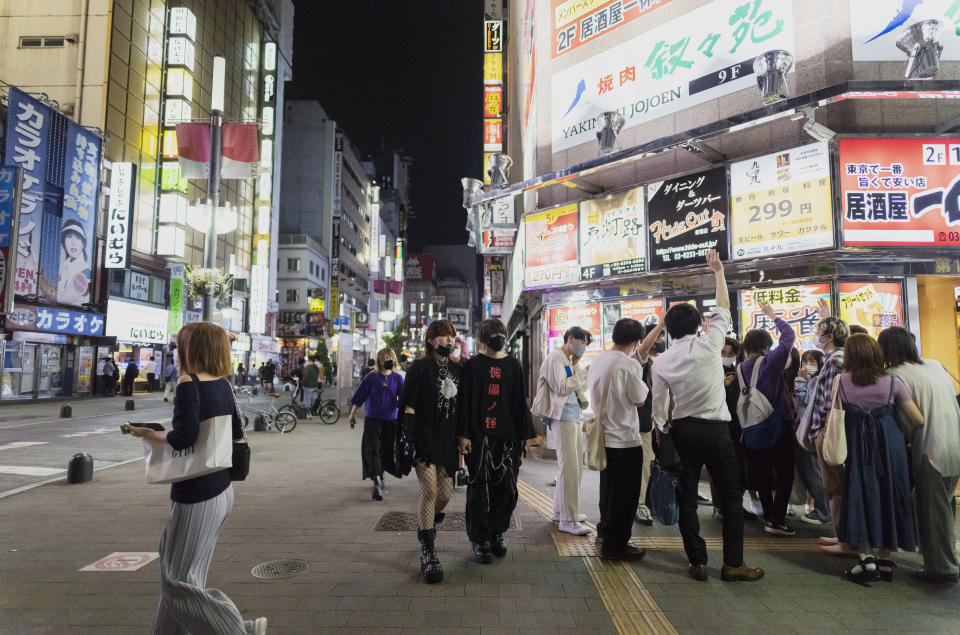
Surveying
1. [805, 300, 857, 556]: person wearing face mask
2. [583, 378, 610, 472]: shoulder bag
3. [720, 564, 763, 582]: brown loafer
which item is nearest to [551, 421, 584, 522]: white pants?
[583, 378, 610, 472]: shoulder bag

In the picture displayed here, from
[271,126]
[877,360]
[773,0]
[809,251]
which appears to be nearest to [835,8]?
[773,0]

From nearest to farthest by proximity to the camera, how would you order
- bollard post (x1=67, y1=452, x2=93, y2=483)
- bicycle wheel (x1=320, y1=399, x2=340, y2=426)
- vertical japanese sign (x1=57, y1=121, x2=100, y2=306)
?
1. bollard post (x1=67, y1=452, x2=93, y2=483)
2. bicycle wheel (x1=320, y1=399, x2=340, y2=426)
3. vertical japanese sign (x1=57, y1=121, x2=100, y2=306)

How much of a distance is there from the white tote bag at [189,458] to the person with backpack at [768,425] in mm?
→ 4847

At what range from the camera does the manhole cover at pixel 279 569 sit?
4.34 metres

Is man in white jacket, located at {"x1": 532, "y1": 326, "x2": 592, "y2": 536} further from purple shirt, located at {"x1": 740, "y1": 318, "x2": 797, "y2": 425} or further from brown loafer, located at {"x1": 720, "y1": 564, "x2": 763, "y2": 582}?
purple shirt, located at {"x1": 740, "y1": 318, "x2": 797, "y2": 425}

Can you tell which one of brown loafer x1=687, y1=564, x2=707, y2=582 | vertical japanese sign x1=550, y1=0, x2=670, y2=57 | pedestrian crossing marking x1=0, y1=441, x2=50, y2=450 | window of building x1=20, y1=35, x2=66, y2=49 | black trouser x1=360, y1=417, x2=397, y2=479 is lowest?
pedestrian crossing marking x1=0, y1=441, x2=50, y2=450

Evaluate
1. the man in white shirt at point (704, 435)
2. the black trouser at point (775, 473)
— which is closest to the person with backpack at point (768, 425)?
the black trouser at point (775, 473)

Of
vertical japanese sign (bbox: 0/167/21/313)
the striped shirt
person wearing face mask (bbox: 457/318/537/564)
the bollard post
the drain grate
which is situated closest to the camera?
person wearing face mask (bbox: 457/318/537/564)

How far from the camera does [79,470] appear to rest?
7918mm

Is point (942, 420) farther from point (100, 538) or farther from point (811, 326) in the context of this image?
point (100, 538)

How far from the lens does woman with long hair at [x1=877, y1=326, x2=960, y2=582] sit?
415 cm

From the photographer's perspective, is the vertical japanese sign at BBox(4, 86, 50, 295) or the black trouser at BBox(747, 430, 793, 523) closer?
the black trouser at BBox(747, 430, 793, 523)

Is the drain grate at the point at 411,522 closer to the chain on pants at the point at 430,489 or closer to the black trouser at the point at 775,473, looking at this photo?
the chain on pants at the point at 430,489

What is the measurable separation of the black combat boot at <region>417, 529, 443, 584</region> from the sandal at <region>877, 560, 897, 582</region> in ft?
10.9
